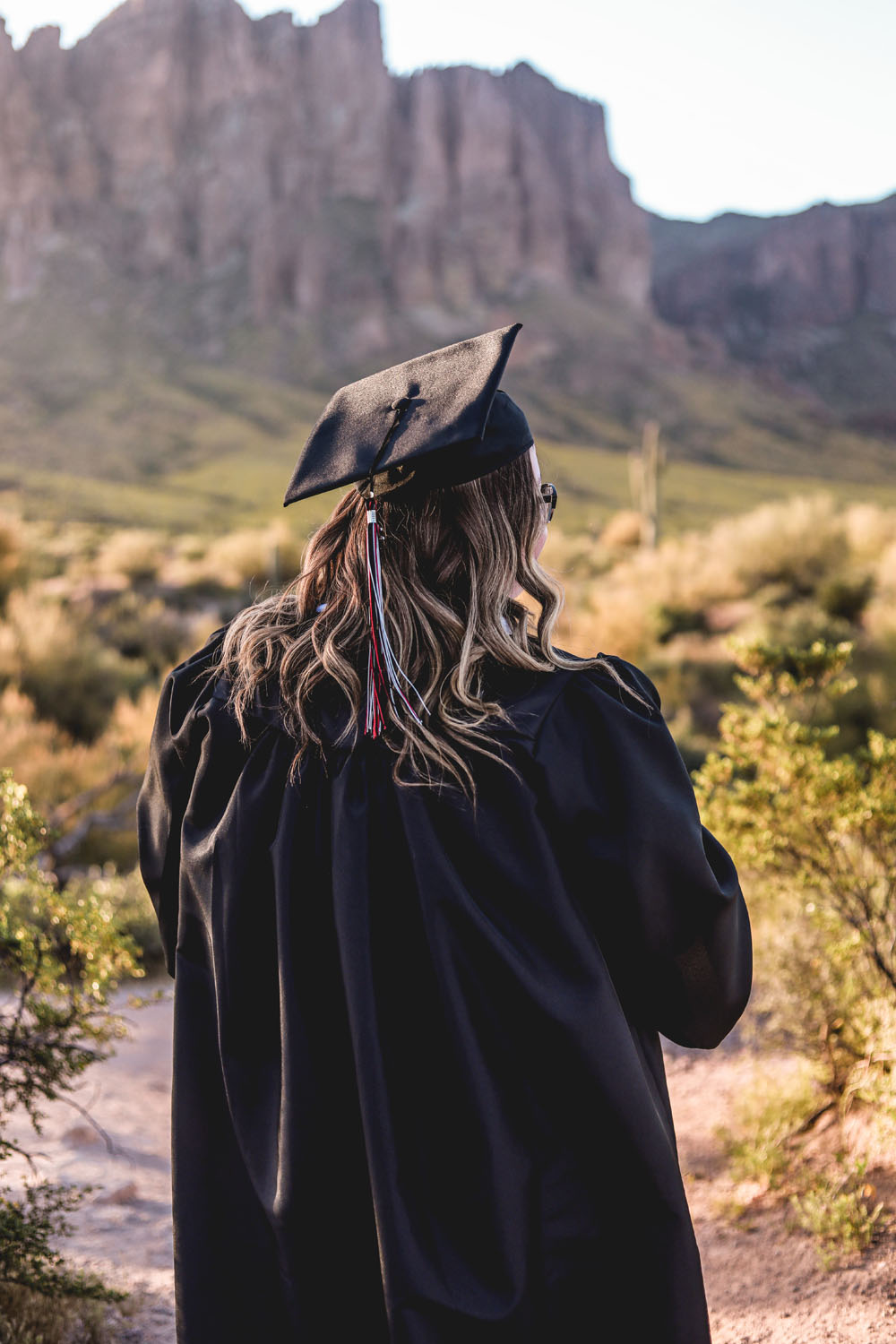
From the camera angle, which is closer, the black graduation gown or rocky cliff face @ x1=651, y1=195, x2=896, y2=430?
the black graduation gown

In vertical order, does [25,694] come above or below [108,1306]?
above

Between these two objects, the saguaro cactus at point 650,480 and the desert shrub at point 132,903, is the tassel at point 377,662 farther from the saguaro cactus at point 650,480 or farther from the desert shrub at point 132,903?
the saguaro cactus at point 650,480

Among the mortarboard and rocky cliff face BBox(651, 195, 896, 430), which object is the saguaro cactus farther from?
rocky cliff face BBox(651, 195, 896, 430)

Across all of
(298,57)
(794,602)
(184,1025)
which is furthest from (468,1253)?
(298,57)

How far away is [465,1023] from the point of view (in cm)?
149

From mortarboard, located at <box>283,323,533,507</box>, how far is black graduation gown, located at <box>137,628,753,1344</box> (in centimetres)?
39

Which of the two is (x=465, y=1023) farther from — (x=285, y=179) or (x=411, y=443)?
(x=285, y=179)

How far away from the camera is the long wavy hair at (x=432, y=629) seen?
1552mm

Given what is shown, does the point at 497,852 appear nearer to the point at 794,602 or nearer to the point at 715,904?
the point at 715,904

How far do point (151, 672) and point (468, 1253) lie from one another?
1280cm

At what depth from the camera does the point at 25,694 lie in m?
11.3

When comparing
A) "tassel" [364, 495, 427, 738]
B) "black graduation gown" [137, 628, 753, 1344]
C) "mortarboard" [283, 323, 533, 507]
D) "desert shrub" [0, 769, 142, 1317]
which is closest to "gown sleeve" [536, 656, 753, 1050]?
"black graduation gown" [137, 628, 753, 1344]

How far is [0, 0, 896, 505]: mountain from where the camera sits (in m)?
70.1

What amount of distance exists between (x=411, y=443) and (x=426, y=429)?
32 millimetres
